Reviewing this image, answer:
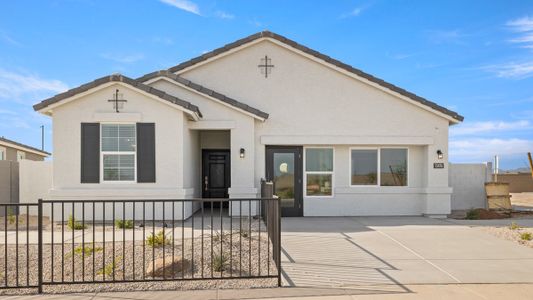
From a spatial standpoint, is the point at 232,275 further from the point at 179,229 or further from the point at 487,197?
the point at 487,197

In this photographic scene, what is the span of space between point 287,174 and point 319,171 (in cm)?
108

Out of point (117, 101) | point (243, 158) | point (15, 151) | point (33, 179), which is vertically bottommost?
point (33, 179)

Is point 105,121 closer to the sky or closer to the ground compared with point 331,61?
closer to the ground

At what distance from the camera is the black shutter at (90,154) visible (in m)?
11.5

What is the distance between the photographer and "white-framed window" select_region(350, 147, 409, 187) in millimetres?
13773

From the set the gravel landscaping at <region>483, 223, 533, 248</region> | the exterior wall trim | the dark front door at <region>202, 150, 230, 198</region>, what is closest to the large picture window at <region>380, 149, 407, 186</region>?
the exterior wall trim

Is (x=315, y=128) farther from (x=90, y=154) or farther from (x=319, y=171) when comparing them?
(x=90, y=154)

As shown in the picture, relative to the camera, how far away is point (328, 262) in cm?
727

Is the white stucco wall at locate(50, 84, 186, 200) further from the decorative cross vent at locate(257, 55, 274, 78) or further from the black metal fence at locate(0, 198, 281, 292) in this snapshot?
the decorative cross vent at locate(257, 55, 274, 78)

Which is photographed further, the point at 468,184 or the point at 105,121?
the point at 468,184

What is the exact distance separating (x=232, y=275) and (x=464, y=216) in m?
10.6

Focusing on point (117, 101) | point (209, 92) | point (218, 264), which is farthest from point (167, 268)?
point (209, 92)

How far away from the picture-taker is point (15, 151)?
23.4 metres

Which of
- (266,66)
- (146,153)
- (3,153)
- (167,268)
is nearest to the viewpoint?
(167,268)
